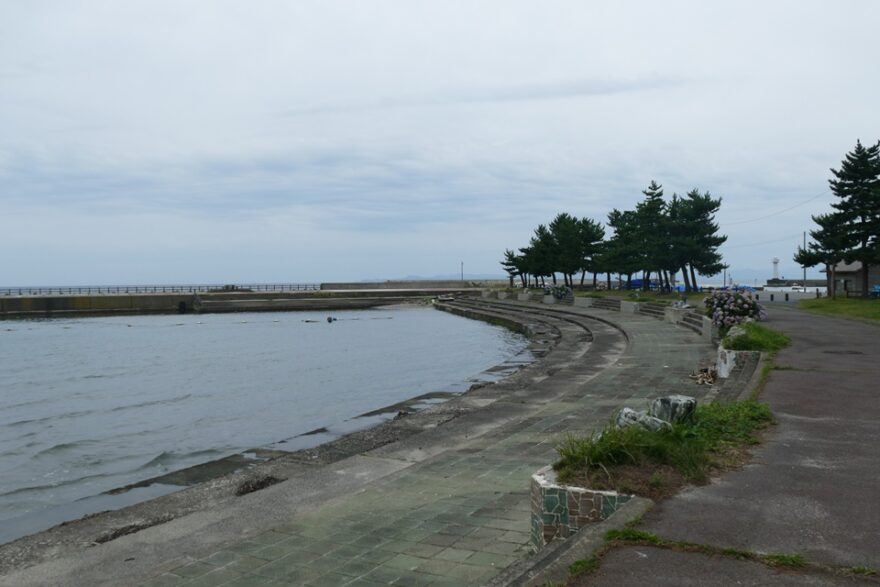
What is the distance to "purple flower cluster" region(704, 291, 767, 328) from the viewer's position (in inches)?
861

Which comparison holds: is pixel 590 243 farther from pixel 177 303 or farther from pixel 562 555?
pixel 562 555

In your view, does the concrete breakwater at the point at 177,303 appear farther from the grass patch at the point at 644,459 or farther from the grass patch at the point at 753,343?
the grass patch at the point at 644,459

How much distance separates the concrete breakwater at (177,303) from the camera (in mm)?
75250

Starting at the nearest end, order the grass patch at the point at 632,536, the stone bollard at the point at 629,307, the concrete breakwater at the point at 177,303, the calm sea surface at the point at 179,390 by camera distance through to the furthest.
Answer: the grass patch at the point at 632,536 → the calm sea surface at the point at 179,390 → the stone bollard at the point at 629,307 → the concrete breakwater at the point at 177,303

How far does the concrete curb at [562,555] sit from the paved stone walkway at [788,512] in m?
0.14

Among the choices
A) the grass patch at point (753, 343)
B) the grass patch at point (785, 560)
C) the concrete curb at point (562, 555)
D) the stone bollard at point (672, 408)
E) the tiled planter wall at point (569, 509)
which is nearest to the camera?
the concrete curb at point (562, 555)

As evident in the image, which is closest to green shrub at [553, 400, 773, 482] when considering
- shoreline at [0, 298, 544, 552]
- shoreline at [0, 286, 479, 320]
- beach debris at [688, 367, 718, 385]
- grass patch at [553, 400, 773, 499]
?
grass patch at [553, 400, 773, 499]

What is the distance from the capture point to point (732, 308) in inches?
859

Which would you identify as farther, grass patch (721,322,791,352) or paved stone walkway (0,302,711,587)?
grass patch (721,322,791,352)

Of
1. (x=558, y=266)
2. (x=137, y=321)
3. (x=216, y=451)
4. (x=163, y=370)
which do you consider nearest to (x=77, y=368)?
(x=163, y=370)

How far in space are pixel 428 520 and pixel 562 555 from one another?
106 inches

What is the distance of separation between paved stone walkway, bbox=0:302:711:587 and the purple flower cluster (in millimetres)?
8247

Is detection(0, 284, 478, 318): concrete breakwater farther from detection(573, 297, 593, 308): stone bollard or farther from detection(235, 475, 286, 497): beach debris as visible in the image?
detection(235, 475, 286, 497): beach debris

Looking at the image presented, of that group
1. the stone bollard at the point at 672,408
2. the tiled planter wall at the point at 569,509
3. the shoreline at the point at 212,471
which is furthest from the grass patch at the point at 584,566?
the shoreline at the point at 212,471
